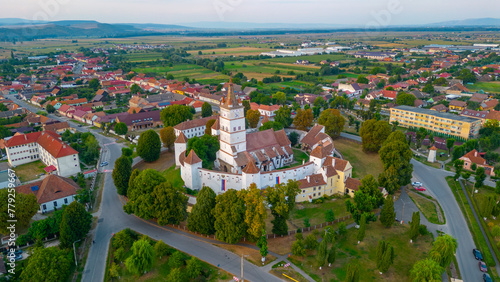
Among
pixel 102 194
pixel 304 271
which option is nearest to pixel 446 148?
pixel 304 271

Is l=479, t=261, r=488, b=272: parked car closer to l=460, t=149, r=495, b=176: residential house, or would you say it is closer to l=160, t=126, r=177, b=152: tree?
l=460, t=149, r=495, b=176: residential house

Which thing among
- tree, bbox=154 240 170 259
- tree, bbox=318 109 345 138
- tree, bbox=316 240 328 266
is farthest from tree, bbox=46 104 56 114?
tree, bbox=316 240 328 266

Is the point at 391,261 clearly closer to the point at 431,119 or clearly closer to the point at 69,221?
the point at 69,221

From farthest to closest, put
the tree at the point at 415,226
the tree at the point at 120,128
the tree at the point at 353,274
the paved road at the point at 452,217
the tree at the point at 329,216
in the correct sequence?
the tree at the point at 120,128 → the tree at the point at 329,216 → the tree at the point at 415,226 → the paved road at the point at 452,217 → the tree at the point at 353,274

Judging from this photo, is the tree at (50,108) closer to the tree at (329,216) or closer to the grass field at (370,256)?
the tree at (329,216)

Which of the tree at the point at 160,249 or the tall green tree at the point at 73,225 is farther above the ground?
the tall green tree at the point at 73,225

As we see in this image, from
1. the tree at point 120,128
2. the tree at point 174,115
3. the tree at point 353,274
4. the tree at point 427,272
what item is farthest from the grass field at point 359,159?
the tree at point 120,128

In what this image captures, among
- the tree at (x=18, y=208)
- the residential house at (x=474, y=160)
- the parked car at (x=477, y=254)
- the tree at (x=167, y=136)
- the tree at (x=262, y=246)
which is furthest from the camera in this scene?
A: the tree at (x=167, y=136)
